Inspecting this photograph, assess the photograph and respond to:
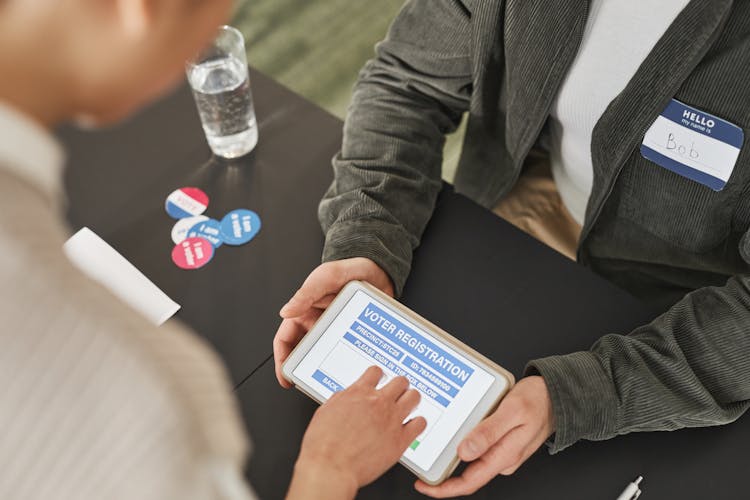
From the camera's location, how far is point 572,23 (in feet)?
3.07

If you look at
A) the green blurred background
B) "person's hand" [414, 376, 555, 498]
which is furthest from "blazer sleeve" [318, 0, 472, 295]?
the green blurred background

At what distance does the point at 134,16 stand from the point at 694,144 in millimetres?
807

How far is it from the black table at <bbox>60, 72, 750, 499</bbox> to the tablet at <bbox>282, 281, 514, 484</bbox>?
0.06 metres

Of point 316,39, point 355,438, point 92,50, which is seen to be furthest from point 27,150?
point 316,39

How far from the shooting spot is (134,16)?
261 millimetres

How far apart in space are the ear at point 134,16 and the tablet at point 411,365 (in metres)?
0.59

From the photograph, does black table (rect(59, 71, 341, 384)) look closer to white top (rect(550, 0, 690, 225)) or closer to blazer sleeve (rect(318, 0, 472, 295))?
blazer sleeve (rect(318, 0, 472, 295))

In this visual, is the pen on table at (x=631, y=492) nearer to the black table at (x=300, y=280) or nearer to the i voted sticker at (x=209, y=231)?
the black table at (x=300, y=280)

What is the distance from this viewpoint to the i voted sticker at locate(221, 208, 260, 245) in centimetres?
99

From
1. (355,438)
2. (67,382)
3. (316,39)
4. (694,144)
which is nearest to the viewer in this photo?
(67,382)

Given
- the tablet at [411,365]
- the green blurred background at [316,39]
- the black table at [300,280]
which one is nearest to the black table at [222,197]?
the black table at [300,280]

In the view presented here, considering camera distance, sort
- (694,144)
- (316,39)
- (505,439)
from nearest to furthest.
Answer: (505,439), (694,144), (316,39)

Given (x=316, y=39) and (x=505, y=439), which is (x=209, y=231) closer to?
(x=505, y=439)

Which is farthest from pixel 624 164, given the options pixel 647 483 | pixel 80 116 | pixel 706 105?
pixel 80 116
